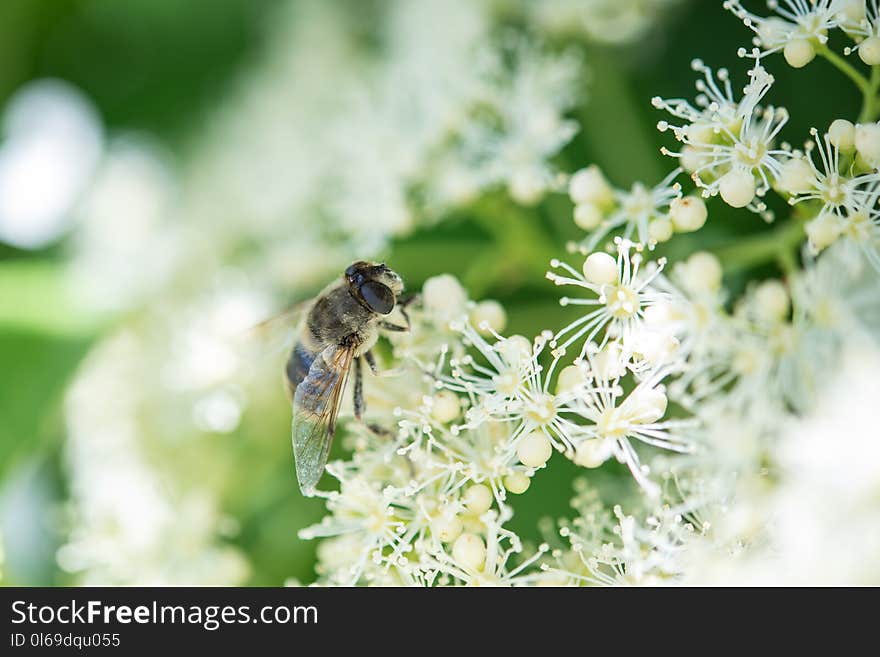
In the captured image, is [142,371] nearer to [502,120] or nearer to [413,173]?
[413,173]

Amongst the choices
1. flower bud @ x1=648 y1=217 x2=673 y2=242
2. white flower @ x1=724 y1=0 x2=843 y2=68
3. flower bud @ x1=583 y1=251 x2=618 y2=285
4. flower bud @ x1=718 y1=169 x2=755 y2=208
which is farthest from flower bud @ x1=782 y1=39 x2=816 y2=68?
flower bud @ x1=583 y1=251 x2=618 y2=285

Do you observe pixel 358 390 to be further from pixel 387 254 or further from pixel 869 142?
pixel 869 142

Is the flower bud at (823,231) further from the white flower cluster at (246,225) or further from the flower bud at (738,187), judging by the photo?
the white flower cluster at (246,225)

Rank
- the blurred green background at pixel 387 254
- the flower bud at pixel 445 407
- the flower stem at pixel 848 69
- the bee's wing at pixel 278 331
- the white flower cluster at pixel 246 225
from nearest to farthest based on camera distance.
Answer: the flower stem at pixel 848 69
the flower bud at pixel 445 407
the blurred green background at pixel 387 254
the bee's wing at pixel 278 331
the white flower cluster at pixel 246 225

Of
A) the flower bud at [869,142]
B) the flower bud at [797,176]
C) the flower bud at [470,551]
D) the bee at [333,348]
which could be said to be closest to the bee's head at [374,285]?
the bee at [333,348]
